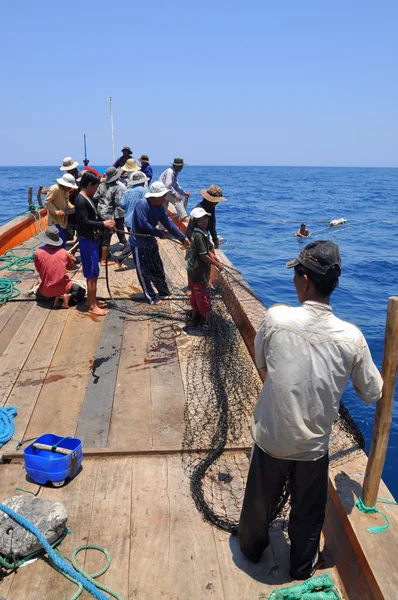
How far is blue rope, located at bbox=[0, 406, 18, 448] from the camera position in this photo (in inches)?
139

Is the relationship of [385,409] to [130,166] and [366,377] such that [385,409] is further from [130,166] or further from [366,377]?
[130,166]

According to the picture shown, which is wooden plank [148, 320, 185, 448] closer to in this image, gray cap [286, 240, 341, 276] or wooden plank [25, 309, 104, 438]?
wooden plank [25, 309, 104, 438]

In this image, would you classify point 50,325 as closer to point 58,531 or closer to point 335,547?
point 58,531

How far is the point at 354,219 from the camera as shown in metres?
29.6

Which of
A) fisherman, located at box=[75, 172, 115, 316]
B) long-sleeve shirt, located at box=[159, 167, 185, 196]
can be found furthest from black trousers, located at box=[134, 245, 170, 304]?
long-sleeve shirt, located at box=[159, 167, 185, 196]

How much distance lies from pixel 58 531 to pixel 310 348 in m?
1.72

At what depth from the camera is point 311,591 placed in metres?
2.35

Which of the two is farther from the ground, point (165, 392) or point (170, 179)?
point (170, 179)

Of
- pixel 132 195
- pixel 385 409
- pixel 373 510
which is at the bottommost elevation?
pixel 373 510

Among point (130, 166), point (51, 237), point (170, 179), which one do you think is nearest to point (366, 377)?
point (51, 237)

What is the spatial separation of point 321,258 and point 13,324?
4.62 metres

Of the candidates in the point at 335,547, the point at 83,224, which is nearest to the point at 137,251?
the point at 83,224

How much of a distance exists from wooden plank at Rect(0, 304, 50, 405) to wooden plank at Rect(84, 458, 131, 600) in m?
1.36

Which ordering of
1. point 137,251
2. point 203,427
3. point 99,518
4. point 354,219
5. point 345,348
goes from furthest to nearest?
1. point 354,219
2. point 137,251
3. point 203,427
4. point 99,518
5. point 345,348
